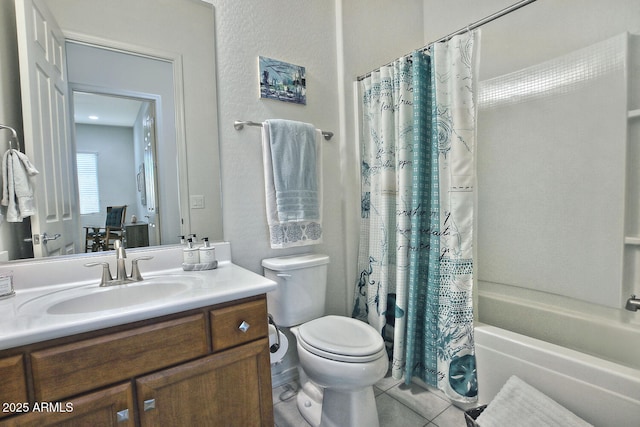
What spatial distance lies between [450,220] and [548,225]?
2.18ft

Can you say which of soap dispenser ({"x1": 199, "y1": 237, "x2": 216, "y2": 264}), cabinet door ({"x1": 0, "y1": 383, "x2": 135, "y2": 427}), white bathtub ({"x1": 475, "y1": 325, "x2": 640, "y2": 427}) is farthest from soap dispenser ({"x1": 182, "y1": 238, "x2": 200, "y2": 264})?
white bathtub ({"x1": 475, "y1": 325, "x2": 640, "y2": 427})

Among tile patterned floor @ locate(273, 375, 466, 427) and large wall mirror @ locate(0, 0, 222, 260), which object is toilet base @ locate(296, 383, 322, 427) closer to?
tile patterned floor @ locate(273, 375, 466, 427)

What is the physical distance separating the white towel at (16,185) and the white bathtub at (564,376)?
6.26 feet

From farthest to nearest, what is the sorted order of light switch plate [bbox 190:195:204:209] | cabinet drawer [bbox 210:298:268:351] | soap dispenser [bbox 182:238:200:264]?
light switch plate [bbox 190:195:204:209] < soap dispenser [bbox 182:238:200:264] < cabinet drawer [bbox 210:298:268:351]

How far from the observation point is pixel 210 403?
1.00 metres

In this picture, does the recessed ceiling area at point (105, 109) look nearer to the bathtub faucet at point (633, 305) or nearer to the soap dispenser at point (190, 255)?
the soap dispenser at point (190, 255)

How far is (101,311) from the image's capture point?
88 centimetres

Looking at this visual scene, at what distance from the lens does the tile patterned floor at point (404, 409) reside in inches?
58.4

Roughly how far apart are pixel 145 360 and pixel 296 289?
2.71 feet

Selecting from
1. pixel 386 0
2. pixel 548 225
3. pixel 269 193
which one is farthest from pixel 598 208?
pixel 386 0

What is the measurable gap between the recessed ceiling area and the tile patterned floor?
5.33 feet

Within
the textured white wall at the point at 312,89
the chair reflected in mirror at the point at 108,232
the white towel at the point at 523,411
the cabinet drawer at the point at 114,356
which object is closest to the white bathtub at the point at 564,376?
the white towel at the point at 523,411

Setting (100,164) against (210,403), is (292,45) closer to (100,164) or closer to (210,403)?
(100,164)

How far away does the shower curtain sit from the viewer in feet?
4.78
